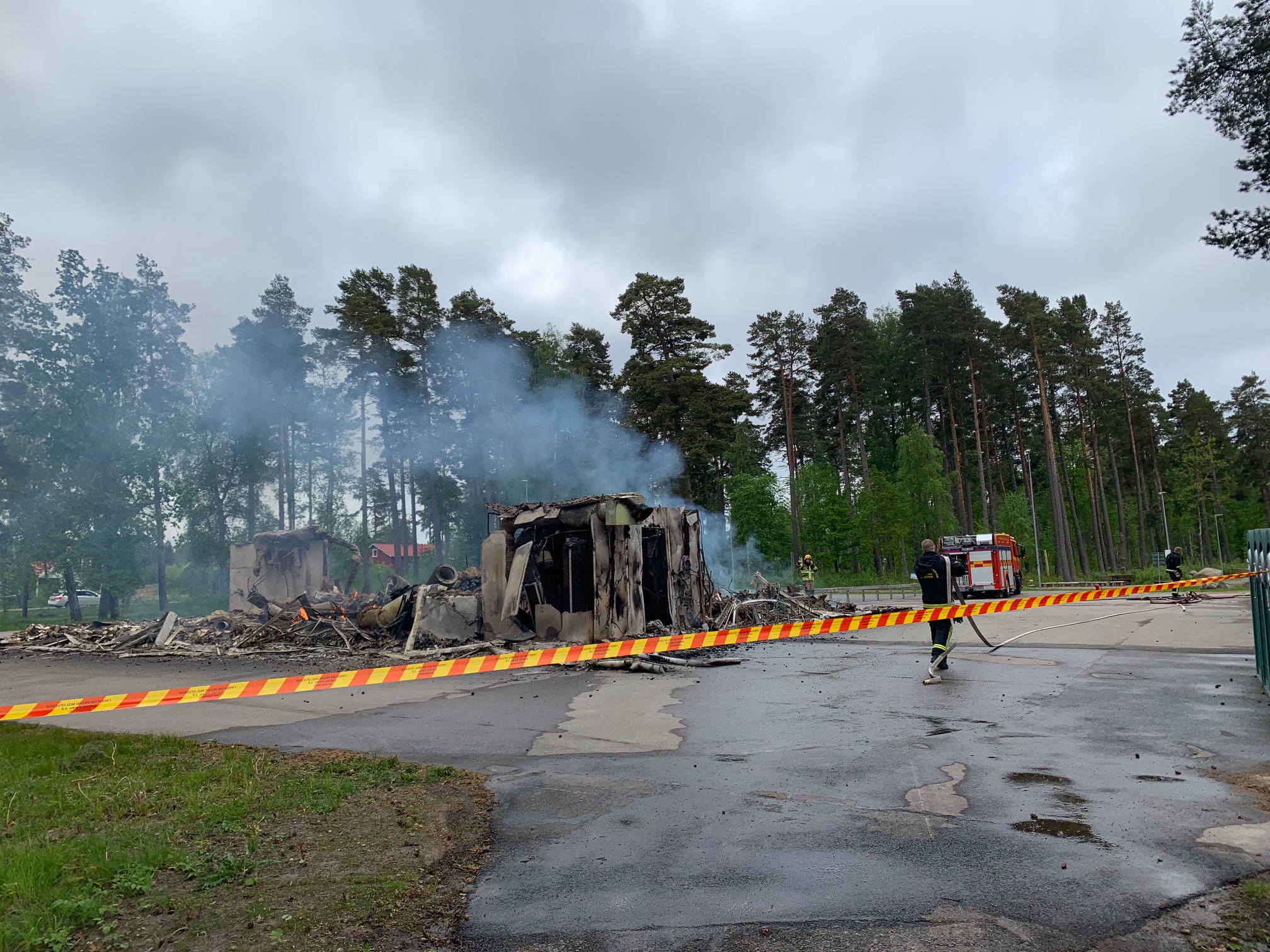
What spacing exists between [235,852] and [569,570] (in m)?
12.9

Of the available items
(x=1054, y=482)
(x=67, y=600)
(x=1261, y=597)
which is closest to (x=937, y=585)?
(x=1261, y=597)

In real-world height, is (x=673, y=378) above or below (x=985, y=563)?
above

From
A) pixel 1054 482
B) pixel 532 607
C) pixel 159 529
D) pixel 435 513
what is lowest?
pixel 532 607

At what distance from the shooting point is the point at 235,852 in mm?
4508

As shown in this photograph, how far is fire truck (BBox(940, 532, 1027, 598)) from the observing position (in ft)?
96.6

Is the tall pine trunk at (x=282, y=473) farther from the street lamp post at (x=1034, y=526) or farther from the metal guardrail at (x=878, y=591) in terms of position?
the street lamp post at (x=1034, y=526)

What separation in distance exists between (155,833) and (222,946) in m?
1.89

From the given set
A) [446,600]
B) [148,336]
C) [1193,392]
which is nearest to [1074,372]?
[1193,392]

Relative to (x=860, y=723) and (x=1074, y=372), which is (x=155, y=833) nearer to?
(x=860, y=723)

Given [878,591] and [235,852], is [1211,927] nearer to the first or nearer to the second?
[235,852]

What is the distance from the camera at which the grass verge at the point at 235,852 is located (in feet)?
11.6

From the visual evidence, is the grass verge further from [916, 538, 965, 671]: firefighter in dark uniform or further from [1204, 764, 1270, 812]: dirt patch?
[916, 538, 965, 671]: firefighter in dark uniform

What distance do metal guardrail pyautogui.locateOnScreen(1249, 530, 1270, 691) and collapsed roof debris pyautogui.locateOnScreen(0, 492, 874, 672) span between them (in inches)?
309

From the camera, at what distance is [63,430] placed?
32812mm
